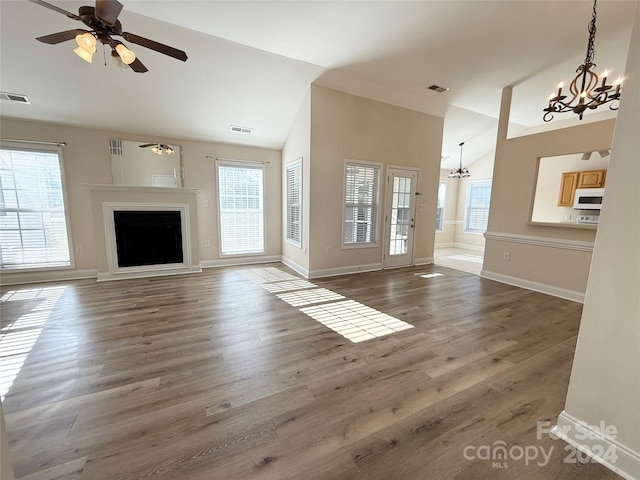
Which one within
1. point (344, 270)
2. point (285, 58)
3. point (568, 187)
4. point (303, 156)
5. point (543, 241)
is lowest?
point (344, 270)

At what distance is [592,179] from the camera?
5117 mm

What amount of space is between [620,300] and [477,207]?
7468 millimetres

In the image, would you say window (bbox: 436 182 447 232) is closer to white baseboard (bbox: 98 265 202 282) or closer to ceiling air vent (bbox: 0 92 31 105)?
white baseboard (bbox: 98 265 202 282)

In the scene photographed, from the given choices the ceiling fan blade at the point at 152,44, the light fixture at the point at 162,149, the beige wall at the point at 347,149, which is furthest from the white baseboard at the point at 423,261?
the light fixture at the point at 162,149

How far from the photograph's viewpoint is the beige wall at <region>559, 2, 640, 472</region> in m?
1.22

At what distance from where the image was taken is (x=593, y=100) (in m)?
2.85

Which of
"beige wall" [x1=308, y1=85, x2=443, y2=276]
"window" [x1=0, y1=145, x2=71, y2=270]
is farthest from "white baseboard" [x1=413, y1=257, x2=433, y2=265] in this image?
"window" [x1=0, y1=145, x2=71, y2=270]

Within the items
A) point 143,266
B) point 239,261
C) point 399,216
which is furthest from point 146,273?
point 399,216

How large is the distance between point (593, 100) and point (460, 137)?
384 cm

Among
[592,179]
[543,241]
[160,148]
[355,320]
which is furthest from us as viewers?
[592,179]

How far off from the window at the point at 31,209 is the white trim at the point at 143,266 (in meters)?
0.71

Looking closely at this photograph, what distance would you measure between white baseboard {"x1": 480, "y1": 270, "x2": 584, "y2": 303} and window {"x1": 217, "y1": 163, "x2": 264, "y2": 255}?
181 inches

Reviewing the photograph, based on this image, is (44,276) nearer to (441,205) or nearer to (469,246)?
(441,205)

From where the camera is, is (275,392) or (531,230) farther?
(531,230)
